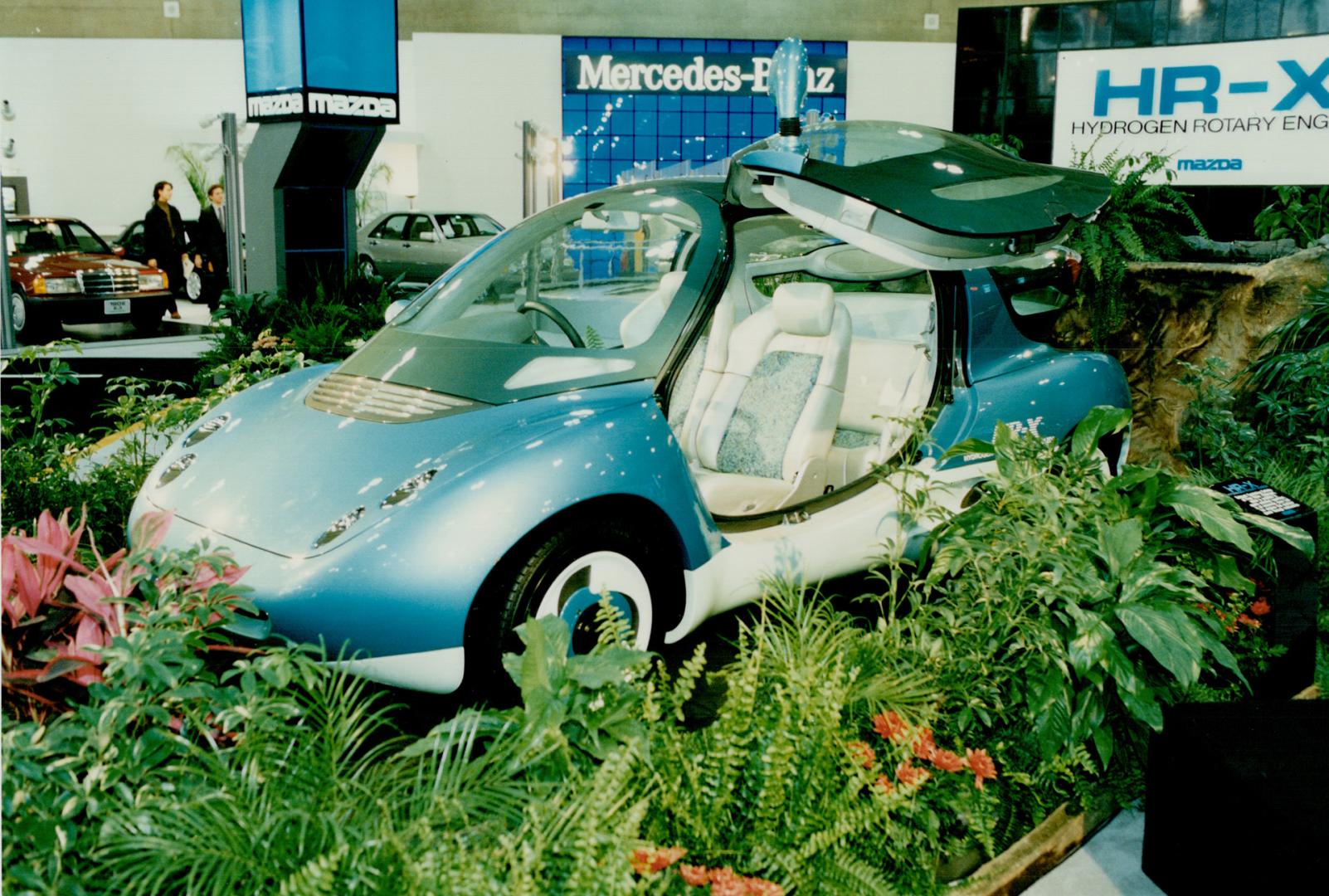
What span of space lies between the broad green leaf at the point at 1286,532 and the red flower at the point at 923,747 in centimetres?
133

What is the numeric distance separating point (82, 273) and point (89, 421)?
578cm

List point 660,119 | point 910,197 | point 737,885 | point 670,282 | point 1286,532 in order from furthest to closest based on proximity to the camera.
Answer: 1. point 660,119
2. point 670,282
3. point 910,197
4. point 1286,532
5. point 737,885

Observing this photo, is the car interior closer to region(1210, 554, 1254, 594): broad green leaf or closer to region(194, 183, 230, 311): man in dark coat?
region(1210, 554, 1254, 594): broad green leaf

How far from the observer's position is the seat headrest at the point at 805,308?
437 cm

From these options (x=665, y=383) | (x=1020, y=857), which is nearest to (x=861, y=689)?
(x=1020, y=857)

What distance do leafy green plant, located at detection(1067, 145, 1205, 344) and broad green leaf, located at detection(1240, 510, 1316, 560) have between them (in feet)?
10.3

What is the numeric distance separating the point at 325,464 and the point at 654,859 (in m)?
1.75

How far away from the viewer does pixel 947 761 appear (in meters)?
2.59

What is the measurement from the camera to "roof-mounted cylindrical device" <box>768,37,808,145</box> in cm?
378

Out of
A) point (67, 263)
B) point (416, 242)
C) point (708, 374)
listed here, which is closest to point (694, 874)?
point (708, 374)

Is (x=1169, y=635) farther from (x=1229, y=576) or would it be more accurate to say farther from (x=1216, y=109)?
(x=1216, y=109)

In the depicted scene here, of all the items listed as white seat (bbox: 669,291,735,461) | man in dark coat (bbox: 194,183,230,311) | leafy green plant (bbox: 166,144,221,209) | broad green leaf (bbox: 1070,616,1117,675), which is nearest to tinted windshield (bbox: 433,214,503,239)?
man in dark coat (bbox: 194,183,230,311)

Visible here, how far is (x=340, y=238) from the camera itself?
32.9 ft

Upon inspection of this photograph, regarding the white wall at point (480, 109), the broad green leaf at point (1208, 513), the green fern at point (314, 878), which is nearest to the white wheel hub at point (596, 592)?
the green fern at point (314, 878)
